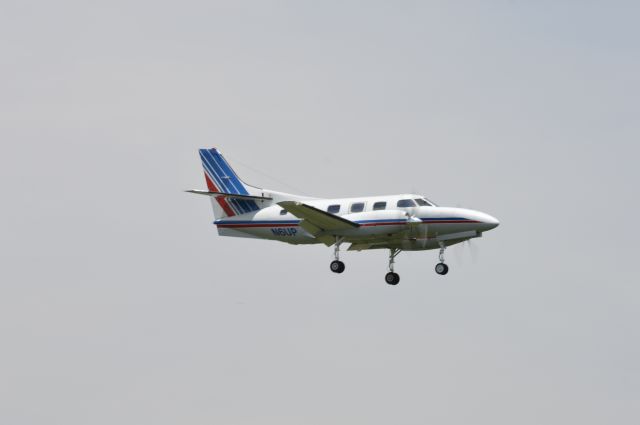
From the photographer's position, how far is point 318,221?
58.0 meters

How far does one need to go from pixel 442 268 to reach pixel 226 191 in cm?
1205

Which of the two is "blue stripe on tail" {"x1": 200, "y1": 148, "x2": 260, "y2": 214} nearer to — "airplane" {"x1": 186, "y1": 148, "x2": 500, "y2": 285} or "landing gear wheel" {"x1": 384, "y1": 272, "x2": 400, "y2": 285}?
"airplane" {"x1": 186, "y1": 148, "x2": 500, "y2": 285}

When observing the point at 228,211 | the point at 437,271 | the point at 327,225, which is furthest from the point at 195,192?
the point at 437,271

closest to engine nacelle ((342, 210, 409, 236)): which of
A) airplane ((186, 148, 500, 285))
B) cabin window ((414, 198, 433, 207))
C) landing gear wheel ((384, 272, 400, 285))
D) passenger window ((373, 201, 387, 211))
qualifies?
airplane ((186, 148, 500, 285))

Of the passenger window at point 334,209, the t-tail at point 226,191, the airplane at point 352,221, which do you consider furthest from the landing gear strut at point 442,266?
the t-tail at point 226,191

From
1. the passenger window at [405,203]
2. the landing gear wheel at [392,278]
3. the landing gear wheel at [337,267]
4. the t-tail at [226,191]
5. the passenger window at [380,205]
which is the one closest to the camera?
the passenger window at [405,203]

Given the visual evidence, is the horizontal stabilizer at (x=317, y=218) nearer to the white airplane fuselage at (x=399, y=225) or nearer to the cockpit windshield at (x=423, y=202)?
the white airplane fuselage at (x=399, y=225)

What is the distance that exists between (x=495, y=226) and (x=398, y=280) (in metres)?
5.32

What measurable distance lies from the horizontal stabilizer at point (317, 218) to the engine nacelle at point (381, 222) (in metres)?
0.31

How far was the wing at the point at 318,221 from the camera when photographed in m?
56.7

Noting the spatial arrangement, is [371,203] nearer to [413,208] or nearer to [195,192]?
[413,208]

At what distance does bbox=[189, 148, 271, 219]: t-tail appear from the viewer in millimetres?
62250

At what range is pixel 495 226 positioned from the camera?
57500 millimetres

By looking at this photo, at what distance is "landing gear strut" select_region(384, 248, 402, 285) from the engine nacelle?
280cm
